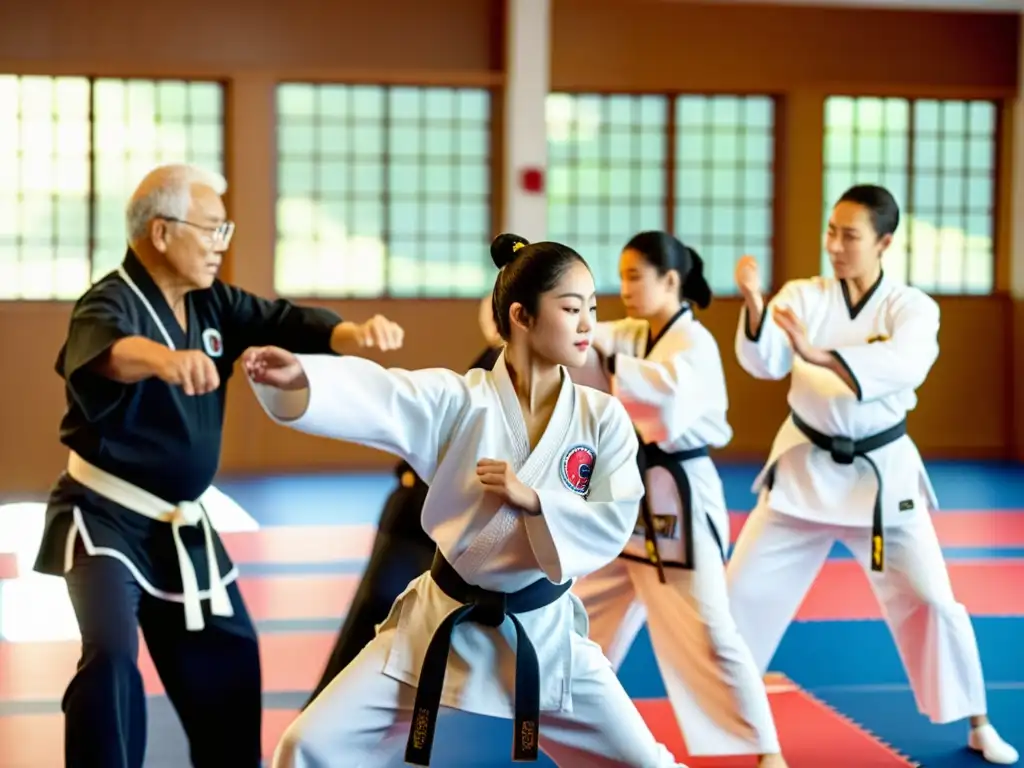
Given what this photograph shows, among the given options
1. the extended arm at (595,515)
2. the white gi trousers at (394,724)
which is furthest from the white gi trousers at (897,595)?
the extended arm at (595,515)

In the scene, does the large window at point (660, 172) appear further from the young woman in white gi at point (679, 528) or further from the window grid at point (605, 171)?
the young woman in white gi at point (679, 528)

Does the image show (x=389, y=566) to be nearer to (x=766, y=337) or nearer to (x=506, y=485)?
(x=766, y=337)

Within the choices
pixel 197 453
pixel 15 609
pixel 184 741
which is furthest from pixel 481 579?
pixel 15 609

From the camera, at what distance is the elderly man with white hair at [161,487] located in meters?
2.94

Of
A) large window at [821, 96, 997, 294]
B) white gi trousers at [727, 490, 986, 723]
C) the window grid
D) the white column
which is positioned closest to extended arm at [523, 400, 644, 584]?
white gi trousers at [727, 490, 986, 723]

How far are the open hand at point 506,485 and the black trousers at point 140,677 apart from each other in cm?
91

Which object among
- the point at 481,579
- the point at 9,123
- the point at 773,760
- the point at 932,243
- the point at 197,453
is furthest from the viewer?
the point at 932,243

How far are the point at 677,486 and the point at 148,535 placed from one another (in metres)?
1.41

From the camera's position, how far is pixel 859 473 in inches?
161

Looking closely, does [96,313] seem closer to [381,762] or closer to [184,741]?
[381,762]

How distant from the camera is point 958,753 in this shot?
3.91 metres

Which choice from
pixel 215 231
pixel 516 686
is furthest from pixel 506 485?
pixel 215 231

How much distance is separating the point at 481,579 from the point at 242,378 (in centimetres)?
766

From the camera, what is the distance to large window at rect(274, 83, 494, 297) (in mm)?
10297
